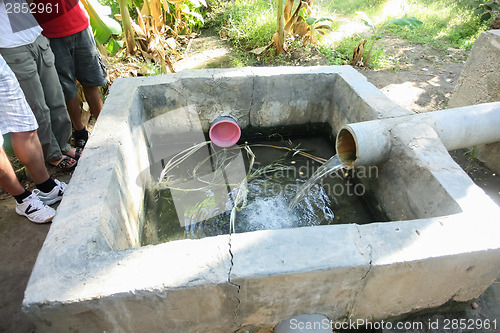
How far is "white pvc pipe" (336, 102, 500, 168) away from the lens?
219cm

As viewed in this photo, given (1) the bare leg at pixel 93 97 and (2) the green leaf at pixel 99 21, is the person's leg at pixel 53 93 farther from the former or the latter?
(2) the green leaf at pixel 99 21

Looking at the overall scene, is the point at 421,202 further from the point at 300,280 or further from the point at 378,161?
the point at 300,280

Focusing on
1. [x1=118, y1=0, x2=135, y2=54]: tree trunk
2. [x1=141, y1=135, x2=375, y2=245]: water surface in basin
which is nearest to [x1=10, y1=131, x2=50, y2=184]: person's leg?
[x1=141, y1=135, x2=375, y2=245]: water surface in basin

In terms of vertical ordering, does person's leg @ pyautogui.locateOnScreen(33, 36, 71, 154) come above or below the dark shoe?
above

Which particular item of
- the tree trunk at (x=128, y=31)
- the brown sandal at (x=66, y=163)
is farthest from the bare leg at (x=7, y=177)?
the tree trunk at (x=128, y=31)

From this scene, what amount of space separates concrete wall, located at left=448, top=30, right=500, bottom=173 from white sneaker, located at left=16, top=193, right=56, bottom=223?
4.05 meters

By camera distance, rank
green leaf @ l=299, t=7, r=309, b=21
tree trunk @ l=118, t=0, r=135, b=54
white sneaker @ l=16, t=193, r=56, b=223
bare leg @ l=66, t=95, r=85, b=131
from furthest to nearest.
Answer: green leaf @ l=299, t=7, r=309, b=21, tree trunk @ l=118, t=0, r=135, b=54, bare leg @ l=66, t=95, r=85, b=131, white sneaker @ l=16, t=193, r=56, b=223

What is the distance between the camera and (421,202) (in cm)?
198

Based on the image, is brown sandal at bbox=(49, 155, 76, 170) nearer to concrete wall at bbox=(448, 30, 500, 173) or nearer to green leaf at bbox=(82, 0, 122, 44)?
green leaf at bbox=(82, 0, 122, 44)

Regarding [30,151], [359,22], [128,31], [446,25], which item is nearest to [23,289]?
[30,151]

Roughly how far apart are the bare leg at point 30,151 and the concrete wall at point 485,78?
405cm

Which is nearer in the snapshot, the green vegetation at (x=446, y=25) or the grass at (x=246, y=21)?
the grass at (x=246, y=21)

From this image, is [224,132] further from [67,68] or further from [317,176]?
[67,68]

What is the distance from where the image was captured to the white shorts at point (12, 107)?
197cm
